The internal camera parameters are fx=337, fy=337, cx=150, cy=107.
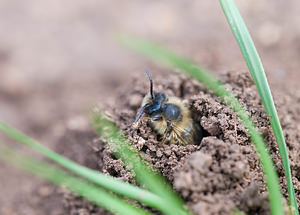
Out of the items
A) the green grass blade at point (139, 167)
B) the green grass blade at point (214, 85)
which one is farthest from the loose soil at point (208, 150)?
the green grass blade at point (214, 85)

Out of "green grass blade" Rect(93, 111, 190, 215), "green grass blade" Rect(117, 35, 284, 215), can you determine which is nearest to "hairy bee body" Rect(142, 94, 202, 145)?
"green grass blade" Rect(93, 111, 190, 215)

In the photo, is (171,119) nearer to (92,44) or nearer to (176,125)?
(176,125)

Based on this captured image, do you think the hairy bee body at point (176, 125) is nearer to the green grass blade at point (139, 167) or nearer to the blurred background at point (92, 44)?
the green grass blade at point (139, 167)

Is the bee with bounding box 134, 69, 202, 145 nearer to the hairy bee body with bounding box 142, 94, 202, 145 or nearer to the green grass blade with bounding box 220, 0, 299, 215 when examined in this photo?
the hairy bee body with bounding box 142, 94, 202, 145

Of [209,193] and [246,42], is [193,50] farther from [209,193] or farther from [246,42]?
[209,193]

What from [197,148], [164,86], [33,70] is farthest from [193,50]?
[197,148]
